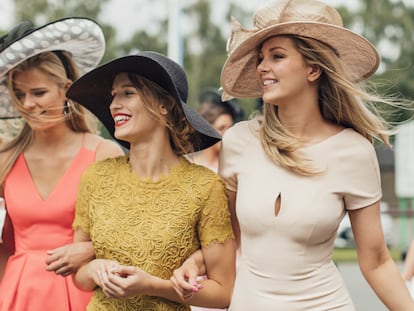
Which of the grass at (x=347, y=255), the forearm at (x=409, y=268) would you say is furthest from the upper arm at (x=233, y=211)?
the grass at (x=347, y=255)

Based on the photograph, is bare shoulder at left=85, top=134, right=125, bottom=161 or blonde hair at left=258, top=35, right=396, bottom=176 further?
bare shoulder at left=85, top=134, right=125, bottom=161

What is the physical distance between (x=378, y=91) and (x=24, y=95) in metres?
1.67

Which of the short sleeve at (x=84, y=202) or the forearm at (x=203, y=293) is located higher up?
the short sleeve at (x=84, y=202)

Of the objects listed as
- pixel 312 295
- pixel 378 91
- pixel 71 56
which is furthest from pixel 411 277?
pixel 71 56

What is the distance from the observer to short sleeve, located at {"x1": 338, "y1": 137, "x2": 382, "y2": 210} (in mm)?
3711

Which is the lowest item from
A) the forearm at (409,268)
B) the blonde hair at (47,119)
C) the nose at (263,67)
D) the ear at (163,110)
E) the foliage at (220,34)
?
the foliage at (220,34)

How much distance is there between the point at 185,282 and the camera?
351cm

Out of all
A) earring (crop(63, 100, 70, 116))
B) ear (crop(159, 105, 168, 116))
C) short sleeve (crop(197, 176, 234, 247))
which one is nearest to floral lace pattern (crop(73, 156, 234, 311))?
short sleeve (crop(197, 176, 234, 247))

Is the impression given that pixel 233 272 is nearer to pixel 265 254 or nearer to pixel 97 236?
pixel 265 254

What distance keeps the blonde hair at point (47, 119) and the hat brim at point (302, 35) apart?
84 cm

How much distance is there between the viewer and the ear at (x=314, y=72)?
3845 mm

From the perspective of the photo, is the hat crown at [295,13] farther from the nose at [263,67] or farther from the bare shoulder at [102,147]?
the bare shoulder at [102,147]

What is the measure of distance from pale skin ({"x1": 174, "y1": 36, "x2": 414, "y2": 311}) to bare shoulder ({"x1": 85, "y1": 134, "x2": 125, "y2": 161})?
961 millimetres

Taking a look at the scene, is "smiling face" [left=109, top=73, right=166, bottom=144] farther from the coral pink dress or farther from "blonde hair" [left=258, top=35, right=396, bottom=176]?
the coral pink dress
